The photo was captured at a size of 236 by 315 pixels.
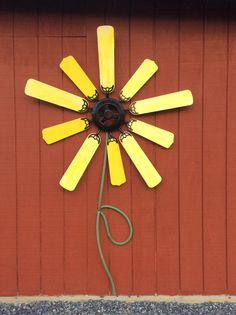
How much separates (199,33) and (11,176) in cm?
161

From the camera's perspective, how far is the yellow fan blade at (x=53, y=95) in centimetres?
341

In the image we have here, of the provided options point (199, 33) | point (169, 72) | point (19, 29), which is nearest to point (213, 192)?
point (169, 72)

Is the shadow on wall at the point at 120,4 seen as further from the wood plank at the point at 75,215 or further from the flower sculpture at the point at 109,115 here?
the flower sculpture at the point at 109,115

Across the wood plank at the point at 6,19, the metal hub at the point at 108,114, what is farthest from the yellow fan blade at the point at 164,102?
the wood plank at the point at 6,19

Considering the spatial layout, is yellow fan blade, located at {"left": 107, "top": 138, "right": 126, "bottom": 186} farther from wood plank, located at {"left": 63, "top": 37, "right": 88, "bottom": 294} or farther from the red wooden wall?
wood plank, located at {"left": 63, "top": 37, "right": 88, "bottom": 294}

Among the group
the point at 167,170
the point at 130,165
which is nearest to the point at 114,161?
the point at 130,165

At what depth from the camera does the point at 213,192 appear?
354cm

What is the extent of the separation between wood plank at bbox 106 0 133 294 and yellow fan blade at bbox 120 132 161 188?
0.07 metres

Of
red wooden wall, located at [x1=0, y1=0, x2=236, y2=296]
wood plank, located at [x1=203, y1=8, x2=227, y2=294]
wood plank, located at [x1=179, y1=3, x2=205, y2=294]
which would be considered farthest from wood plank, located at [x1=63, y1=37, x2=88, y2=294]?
wood plank, located at [x1=203, y1=8, x2=227, y2=294]

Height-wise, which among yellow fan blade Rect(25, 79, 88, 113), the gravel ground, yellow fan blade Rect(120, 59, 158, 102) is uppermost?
yellow fan blade Rect(120, 59, 158, 102)

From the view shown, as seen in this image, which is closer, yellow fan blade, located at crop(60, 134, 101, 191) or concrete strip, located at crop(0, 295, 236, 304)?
yellow fan blade, located at crop(60, 134, 101, 191)

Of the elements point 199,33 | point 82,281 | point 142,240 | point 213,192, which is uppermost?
point 199,33

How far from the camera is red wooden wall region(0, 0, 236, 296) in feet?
11.4

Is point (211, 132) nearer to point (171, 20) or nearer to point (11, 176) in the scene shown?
point (171, 20)
